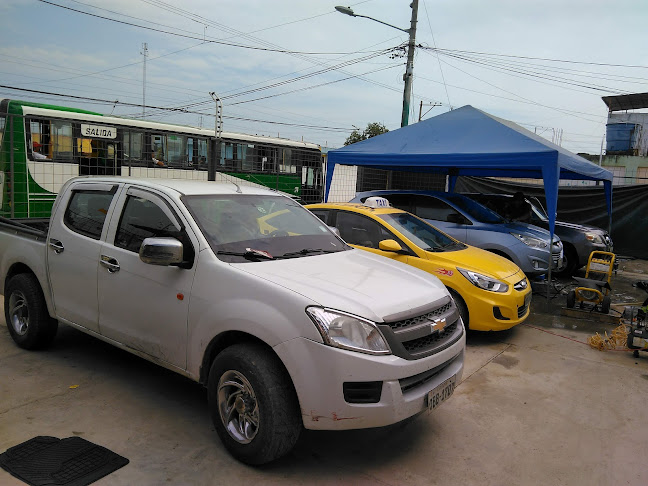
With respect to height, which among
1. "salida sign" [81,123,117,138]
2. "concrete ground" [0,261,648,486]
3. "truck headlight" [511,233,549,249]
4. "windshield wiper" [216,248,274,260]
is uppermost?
"salida sign" [81,123,117,138]

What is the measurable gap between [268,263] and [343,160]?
721 cm

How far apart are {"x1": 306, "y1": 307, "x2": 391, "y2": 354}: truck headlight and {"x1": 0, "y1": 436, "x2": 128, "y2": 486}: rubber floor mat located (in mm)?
1522

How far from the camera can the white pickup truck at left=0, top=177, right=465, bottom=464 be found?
2.69m

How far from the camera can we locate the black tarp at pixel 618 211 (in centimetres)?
1296

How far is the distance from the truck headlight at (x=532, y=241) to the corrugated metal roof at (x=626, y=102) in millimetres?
34423

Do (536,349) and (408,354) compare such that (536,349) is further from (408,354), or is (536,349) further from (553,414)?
(408,354)

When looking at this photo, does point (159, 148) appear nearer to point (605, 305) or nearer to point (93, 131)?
point (93, 131)

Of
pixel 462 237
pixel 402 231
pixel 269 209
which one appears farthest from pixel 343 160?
pixel 269 209

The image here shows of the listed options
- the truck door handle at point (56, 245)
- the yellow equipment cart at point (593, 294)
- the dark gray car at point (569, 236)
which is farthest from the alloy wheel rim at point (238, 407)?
the dark gray car at point (569, 236)

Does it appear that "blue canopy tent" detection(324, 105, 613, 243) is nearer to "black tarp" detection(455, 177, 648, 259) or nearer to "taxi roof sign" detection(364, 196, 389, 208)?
"taxi roof sign" detection(364, 196, 389, 208)

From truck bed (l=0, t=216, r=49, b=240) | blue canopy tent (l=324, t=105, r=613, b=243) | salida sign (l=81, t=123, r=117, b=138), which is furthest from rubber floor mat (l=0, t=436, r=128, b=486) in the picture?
salida sign (l=81, t=123, r=117, b=138)

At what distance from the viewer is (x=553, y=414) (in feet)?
12.9

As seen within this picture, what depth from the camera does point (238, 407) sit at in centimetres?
296

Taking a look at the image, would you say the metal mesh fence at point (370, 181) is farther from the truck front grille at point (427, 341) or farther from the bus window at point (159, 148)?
the truck front grille at point (427, 341)
